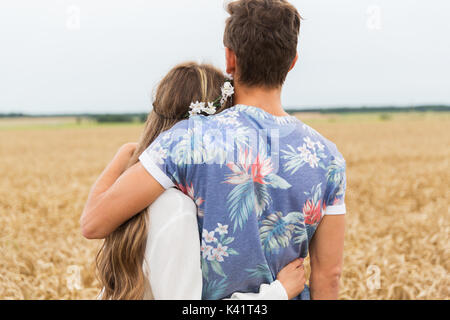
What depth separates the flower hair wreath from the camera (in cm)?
156

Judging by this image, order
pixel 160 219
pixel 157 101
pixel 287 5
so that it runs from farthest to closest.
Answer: pixel 157 101, pixel 287 5, pixel 160 219

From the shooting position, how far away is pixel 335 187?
1.55m

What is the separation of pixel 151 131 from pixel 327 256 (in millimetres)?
833

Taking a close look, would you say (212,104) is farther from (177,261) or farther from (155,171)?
(177,261)

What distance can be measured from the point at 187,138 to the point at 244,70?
33 centimetres

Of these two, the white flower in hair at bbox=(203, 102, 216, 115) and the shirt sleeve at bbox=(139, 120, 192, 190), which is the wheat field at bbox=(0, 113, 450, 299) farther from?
the shirt sleeve at bbox=(139, 120, 192, 190)

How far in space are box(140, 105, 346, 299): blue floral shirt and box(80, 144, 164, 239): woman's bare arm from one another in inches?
1.6

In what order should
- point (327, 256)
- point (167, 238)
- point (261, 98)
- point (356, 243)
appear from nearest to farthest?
point (167, 238) < point (261, 98) < point (327, 256) < point (356, 243)

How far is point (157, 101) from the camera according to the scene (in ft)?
5.49

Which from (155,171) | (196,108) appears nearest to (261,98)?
(196,108)

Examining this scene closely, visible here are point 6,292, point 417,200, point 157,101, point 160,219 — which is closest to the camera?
point 160,219

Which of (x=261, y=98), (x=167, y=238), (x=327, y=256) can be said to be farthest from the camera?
(x=327, y=256)
